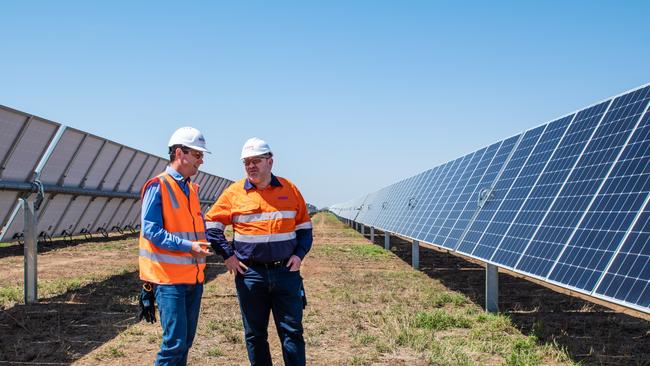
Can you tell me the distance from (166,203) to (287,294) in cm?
129

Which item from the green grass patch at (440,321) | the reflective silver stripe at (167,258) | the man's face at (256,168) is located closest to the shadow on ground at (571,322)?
the green grass patch at (440,321)

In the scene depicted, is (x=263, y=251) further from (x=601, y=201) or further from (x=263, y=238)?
(x=601, y=201)

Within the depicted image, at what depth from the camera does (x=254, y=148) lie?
17.1 feet

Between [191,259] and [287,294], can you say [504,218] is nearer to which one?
[287,294]

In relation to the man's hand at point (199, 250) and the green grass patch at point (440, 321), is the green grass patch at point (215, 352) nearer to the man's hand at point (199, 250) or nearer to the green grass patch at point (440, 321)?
the man's hand at point (199, 250)

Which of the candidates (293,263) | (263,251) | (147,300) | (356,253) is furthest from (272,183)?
(356,253)

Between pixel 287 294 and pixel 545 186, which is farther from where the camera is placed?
pixel 545 186

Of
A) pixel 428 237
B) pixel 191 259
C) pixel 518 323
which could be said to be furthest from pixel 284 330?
pixel 428 237

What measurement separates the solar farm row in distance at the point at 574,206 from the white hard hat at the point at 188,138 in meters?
4.05

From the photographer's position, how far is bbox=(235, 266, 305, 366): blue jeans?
5082 millimetres

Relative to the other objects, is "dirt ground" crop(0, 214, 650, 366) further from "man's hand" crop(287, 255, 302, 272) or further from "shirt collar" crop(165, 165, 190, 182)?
"shirt collar" crop(165, 165, 190, 182)

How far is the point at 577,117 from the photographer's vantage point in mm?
9641

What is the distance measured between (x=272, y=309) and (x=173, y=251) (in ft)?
3.46

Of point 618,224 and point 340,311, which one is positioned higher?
point 618,224
